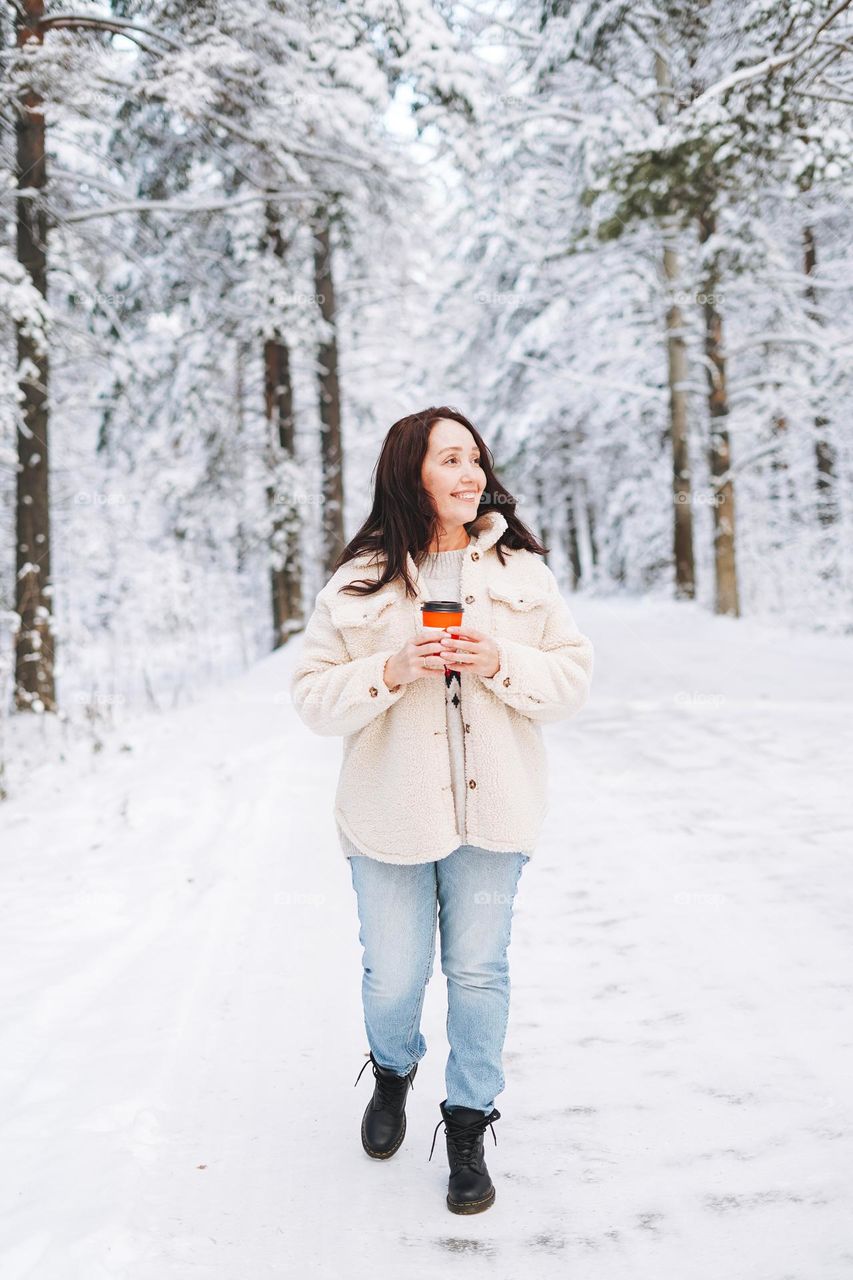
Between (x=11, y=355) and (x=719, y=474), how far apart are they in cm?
1029

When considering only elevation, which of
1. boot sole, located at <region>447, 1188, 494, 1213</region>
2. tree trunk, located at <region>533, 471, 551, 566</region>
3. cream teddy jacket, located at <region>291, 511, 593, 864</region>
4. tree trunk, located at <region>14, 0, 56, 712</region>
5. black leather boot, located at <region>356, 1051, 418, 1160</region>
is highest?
tree trunk, located at <region>533, 471, 551, 566</region>

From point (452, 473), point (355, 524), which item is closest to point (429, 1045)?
point (452, 473)

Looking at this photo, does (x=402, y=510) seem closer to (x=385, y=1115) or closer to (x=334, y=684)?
(x=334, y=684)

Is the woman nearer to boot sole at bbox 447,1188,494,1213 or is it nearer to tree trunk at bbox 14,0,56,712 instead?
boot sole at bbox 447,1188,494,1213

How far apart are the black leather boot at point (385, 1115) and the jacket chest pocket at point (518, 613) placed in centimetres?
125

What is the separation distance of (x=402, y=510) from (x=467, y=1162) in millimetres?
1689

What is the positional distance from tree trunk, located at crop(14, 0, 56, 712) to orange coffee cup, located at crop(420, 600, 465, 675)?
789 centimetres

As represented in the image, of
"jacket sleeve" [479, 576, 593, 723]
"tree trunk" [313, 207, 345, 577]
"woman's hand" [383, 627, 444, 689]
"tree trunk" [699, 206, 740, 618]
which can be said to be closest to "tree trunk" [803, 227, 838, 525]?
"tree trunk" [699, 206, 740, 618]

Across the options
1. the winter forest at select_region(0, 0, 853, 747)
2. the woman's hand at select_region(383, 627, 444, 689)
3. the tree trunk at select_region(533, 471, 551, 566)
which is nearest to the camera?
the woman's hand at select_region(383, 627, 444, 689)

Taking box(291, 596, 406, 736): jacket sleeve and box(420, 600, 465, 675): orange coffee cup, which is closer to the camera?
box(420, 600, 465, 675): orange coffee cup

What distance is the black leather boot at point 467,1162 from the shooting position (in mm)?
2537

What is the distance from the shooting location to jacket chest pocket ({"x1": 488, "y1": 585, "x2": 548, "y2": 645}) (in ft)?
8.79

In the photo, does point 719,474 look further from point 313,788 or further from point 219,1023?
point 219,1023

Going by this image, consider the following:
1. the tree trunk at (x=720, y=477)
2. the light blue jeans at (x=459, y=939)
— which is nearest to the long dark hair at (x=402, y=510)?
the light blue jeans at (x=459, y=939)
